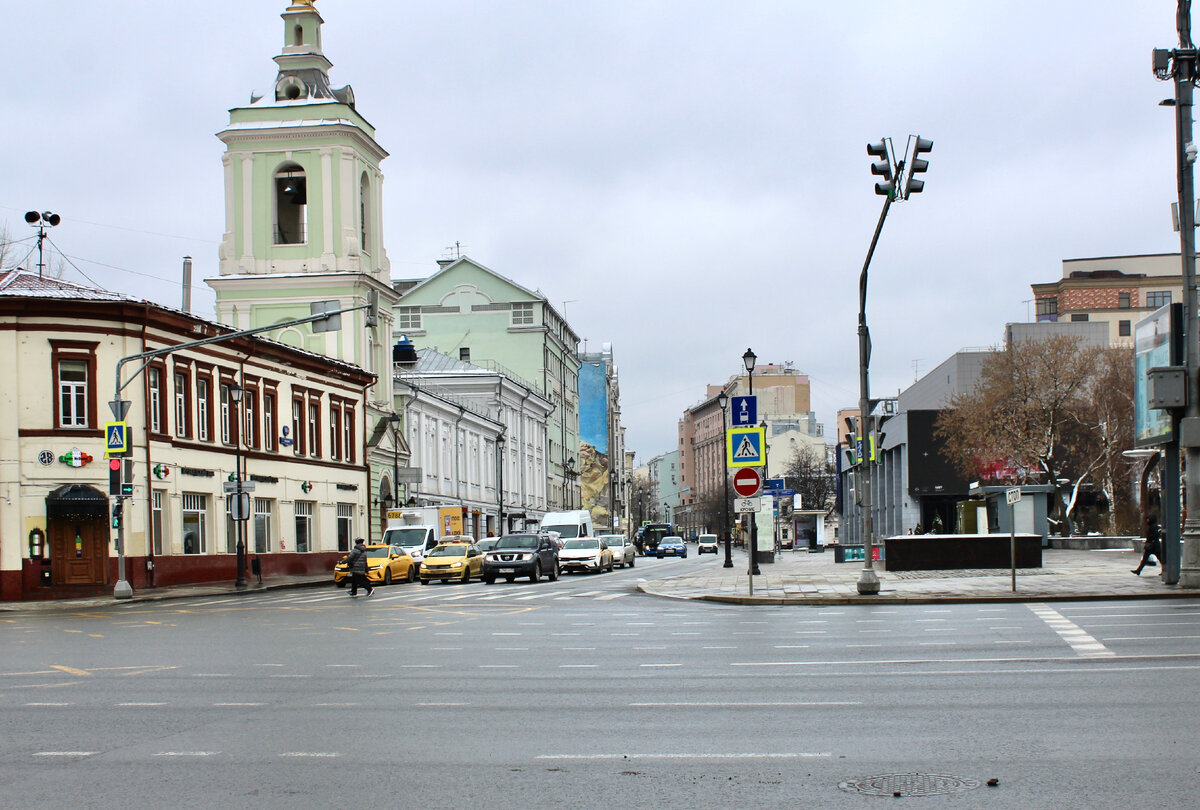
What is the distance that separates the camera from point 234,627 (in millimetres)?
23453

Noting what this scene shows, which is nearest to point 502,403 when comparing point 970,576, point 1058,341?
point 1058,341

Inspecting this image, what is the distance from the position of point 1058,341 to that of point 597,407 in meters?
87.1

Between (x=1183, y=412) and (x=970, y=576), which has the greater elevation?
(x=1183, y=412)

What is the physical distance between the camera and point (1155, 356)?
2888 cm

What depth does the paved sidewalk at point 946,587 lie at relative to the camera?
83.4 feet

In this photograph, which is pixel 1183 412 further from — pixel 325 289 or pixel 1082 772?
pixel 325 289

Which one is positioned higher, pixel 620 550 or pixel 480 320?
pixel 480 320

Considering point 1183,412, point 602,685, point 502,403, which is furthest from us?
point 502,403

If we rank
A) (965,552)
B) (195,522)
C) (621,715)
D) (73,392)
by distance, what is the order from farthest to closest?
(195,522)
(73,392)
(965,552)
(621,715)

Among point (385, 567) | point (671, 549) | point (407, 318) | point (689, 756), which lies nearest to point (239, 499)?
point (385, 567)

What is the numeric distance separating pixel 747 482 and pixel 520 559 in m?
16.9

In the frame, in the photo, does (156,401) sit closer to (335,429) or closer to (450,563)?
(450,563)

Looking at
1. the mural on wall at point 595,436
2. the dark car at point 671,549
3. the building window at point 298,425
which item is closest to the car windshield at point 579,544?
the building window at point 298,425

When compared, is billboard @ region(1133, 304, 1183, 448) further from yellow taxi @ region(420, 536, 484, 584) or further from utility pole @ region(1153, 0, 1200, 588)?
yellow taxi @ region(420, 536, 484, 584)
